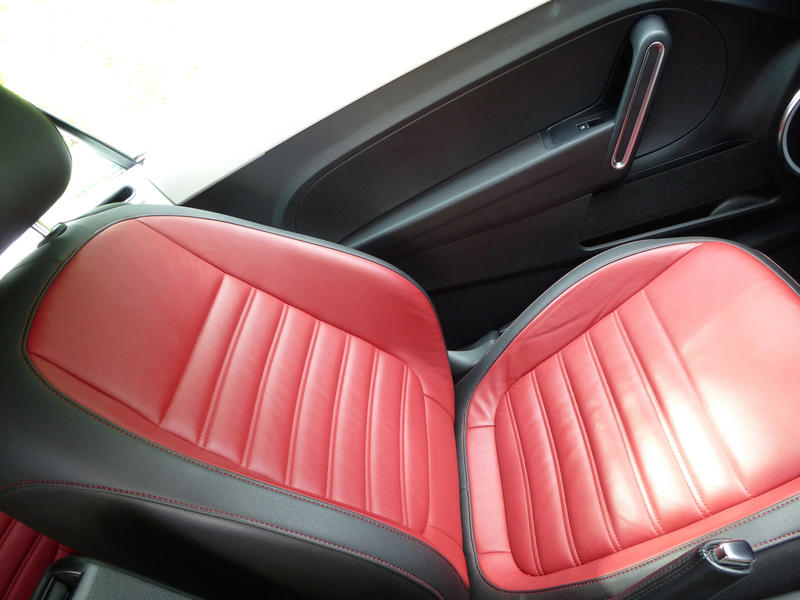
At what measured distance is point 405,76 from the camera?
1.03m

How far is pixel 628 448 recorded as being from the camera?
0.88 metres

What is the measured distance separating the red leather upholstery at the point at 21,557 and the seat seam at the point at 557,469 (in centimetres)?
81

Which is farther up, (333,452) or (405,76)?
(405,76)

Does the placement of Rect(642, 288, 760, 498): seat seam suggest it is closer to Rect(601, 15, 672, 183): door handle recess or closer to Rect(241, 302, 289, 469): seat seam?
Rect(601, 15, 672, 183): door handle recess

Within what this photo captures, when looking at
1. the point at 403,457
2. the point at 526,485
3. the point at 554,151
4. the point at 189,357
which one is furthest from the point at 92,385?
the point at 554,151

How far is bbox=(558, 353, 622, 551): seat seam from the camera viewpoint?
2.70 feet

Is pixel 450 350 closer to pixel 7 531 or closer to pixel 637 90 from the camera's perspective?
pixel 637 90

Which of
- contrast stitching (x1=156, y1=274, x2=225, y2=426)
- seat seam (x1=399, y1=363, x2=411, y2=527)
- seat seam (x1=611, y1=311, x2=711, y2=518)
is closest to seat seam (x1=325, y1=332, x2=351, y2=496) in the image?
seat seam (x1=399, y1=363, x2=411, y2=527)

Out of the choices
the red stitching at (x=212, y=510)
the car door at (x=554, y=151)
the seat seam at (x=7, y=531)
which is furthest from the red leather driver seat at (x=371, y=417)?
the seat seam at (x=7, y=531)

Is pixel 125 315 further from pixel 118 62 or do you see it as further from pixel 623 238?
pixel 623 238

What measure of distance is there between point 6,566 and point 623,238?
1405mm

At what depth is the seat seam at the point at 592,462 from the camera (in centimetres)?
82

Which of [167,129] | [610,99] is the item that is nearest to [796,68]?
[610,99]

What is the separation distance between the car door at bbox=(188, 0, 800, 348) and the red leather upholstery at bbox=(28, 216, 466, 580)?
0.23 metres
